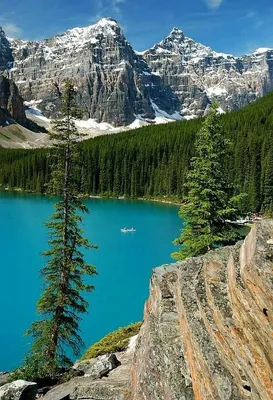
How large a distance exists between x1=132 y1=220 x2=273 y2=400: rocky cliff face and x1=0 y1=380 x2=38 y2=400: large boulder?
3653mm

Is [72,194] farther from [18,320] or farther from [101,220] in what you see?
[101,220]

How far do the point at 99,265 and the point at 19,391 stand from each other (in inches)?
1337

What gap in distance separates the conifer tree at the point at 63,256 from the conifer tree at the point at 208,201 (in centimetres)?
542

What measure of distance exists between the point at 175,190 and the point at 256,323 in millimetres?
110401

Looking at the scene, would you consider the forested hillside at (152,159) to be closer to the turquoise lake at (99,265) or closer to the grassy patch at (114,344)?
the turquoise lake at (99,265)

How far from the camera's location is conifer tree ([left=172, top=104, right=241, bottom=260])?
66.0 ft

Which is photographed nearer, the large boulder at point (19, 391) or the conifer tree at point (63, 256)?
the large boulder at point (19, 391)

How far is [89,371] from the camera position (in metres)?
13.4

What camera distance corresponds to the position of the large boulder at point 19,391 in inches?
447

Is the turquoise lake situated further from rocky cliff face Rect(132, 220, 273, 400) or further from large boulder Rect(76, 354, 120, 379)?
rocky cliff face Rect(132, 220, 273, 400)

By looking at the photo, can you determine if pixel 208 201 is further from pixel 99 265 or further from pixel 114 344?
pixel 99 265

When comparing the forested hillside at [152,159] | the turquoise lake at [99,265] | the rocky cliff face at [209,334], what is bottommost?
the turquoise lake at [99,265]

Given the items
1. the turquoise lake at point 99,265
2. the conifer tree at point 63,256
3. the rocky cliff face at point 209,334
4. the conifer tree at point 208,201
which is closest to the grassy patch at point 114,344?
the conifer tree at point 63,256

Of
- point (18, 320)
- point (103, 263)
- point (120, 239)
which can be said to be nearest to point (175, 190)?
point (120, 239)
